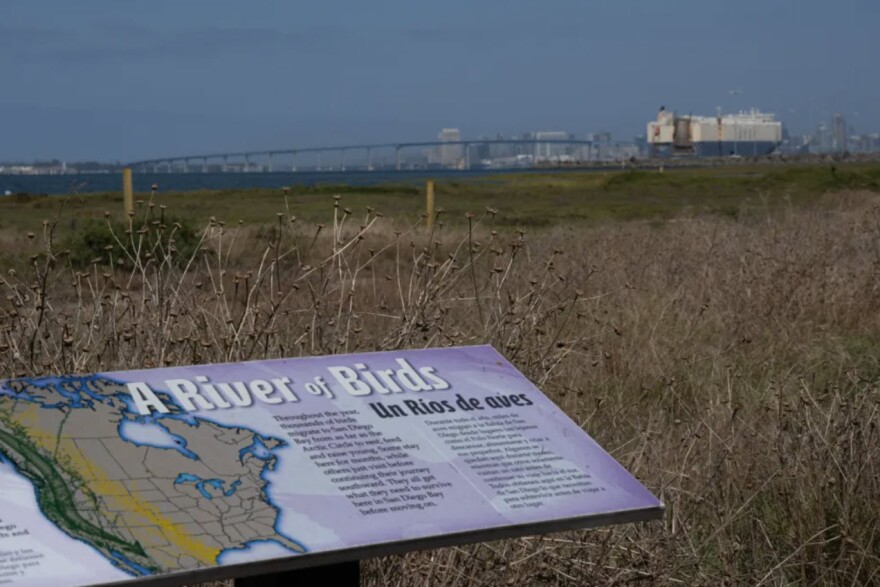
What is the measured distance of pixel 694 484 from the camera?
5301mm

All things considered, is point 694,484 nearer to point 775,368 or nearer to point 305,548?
point 305,548

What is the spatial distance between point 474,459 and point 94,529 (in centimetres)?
96

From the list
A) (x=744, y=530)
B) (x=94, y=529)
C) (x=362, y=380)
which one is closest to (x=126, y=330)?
(x=362, y=380)

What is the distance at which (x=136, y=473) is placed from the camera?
2943mm

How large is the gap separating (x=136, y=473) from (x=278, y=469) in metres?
0.33

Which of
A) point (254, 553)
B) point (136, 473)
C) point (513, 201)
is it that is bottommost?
point (513, 201)

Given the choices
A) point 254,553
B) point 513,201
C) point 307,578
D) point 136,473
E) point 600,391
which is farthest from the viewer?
point 513,201

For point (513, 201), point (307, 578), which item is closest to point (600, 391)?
point (307, 578)

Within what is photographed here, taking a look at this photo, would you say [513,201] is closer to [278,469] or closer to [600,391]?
[600,391]

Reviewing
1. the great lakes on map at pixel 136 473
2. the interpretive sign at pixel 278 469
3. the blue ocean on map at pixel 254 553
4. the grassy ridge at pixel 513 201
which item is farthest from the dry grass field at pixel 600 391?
the grassy ridge at pixel 513 201

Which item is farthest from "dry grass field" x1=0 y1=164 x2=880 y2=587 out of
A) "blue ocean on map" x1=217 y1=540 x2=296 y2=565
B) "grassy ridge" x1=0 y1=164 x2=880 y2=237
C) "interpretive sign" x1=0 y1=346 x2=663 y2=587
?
"grassy ridge" x1=0 y1=164 x2=880 y2=237

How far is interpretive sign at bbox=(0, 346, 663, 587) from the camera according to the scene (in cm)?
269

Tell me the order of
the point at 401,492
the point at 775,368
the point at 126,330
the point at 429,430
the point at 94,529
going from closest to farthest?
the point at 94,529 → the point at 401,492 → the point at 429,430 → the point at 126,330 → the point at 775,368

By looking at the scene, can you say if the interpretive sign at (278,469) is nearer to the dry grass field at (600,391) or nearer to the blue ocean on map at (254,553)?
the blue ocean on map at (254,553)
